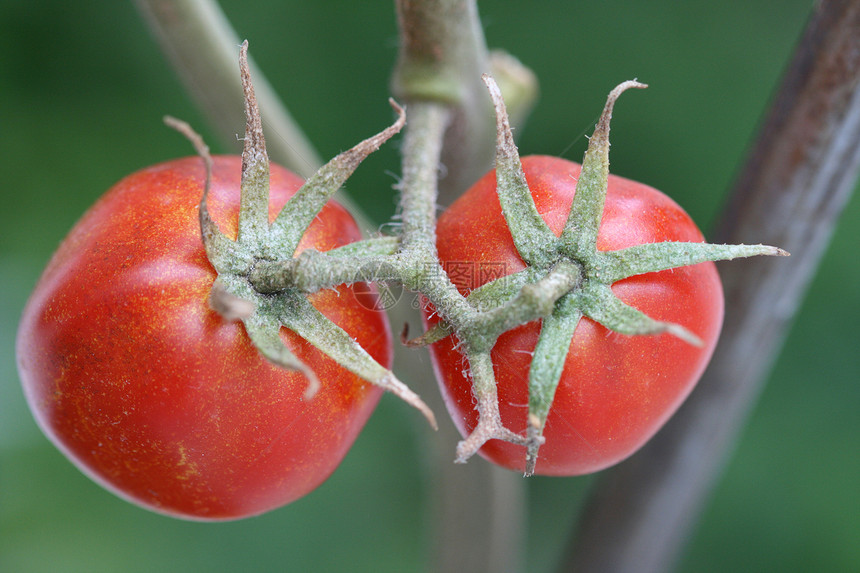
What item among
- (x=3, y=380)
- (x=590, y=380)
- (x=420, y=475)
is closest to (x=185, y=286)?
(x=590, y=380)

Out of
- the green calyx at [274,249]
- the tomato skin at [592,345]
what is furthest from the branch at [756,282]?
the green calyx at [274,249]

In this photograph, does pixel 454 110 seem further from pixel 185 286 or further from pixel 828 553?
pixel 828 553

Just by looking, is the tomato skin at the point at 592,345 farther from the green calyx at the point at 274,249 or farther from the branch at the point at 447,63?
the branch at the point at 447,63

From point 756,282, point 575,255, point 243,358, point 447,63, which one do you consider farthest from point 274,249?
point 756,282

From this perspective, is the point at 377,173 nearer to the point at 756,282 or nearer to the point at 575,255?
the point at 756,282

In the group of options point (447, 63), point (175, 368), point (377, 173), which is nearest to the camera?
point (175, 368)
